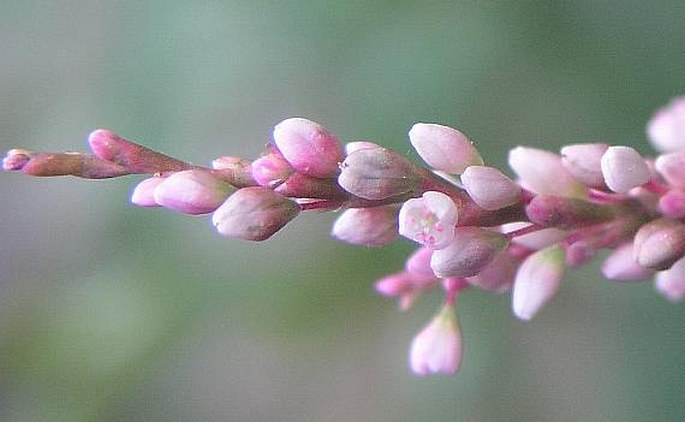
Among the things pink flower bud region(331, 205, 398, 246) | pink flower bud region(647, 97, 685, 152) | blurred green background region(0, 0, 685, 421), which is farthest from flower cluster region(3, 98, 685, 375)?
blurred green background region(0, 0, 685, 421)

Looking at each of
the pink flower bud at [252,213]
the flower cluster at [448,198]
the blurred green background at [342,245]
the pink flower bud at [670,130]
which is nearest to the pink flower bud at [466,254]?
the flower cluster at [448,198]

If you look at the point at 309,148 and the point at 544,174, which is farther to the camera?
the point at 544,174

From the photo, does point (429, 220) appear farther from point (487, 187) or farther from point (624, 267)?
point (624, 267)

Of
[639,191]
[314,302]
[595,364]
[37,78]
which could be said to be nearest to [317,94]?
[314,302]

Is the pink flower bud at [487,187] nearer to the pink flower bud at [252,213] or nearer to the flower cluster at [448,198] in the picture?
the flower cluster at [448,198]

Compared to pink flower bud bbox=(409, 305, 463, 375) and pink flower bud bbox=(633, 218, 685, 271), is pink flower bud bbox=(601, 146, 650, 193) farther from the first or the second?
pink flower bud bbox=(409, 305, 463, 375)

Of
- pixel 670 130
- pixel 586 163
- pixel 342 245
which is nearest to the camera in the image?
pixel 586 163

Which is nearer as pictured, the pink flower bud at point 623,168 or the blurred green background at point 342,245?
the pink flower bud at point 623,168

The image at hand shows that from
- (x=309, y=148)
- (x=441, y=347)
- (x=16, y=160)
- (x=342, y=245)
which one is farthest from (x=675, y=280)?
(x=342, y=245)

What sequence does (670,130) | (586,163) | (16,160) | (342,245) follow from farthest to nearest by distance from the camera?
(342,245) → (670,130) → (586,163) → (16,160)
